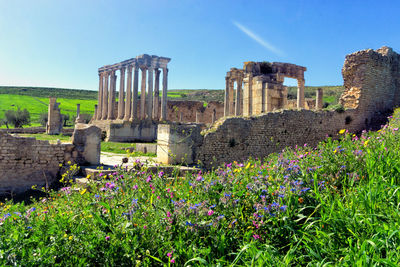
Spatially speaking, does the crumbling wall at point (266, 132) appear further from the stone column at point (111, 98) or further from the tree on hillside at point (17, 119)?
the tree on hillside at point (17, 119)

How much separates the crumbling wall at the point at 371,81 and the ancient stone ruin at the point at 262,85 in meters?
5.35

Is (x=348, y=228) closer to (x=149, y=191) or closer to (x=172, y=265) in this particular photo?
(x=172, y=265)

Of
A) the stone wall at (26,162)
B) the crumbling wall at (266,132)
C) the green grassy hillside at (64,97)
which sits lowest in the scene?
the stone wall at (26,162)

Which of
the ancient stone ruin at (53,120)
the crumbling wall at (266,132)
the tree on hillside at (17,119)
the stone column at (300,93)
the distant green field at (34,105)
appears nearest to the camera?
the crumbling wall at (266,132)

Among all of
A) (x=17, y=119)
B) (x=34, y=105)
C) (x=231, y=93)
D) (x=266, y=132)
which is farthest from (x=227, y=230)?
(x=34, y=105)

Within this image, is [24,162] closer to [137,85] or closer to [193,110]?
[137,85]

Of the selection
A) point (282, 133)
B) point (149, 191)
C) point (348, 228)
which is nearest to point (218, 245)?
point (348, 228)

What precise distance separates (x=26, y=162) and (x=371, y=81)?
1612cm

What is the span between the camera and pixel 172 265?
291 centimetres

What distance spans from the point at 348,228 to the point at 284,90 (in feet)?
66.6

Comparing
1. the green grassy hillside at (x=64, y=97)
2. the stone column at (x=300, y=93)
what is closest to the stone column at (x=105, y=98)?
the stone column at (x=300, y=93)

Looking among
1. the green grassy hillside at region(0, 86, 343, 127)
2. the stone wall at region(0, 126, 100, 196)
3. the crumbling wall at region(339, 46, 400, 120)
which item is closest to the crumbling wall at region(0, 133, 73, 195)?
the stone wall at region(0, 126, 100, 196)

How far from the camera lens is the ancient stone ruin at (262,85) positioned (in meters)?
21.7

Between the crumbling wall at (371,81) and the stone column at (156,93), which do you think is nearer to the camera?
the crumbling wall at (371,81)
